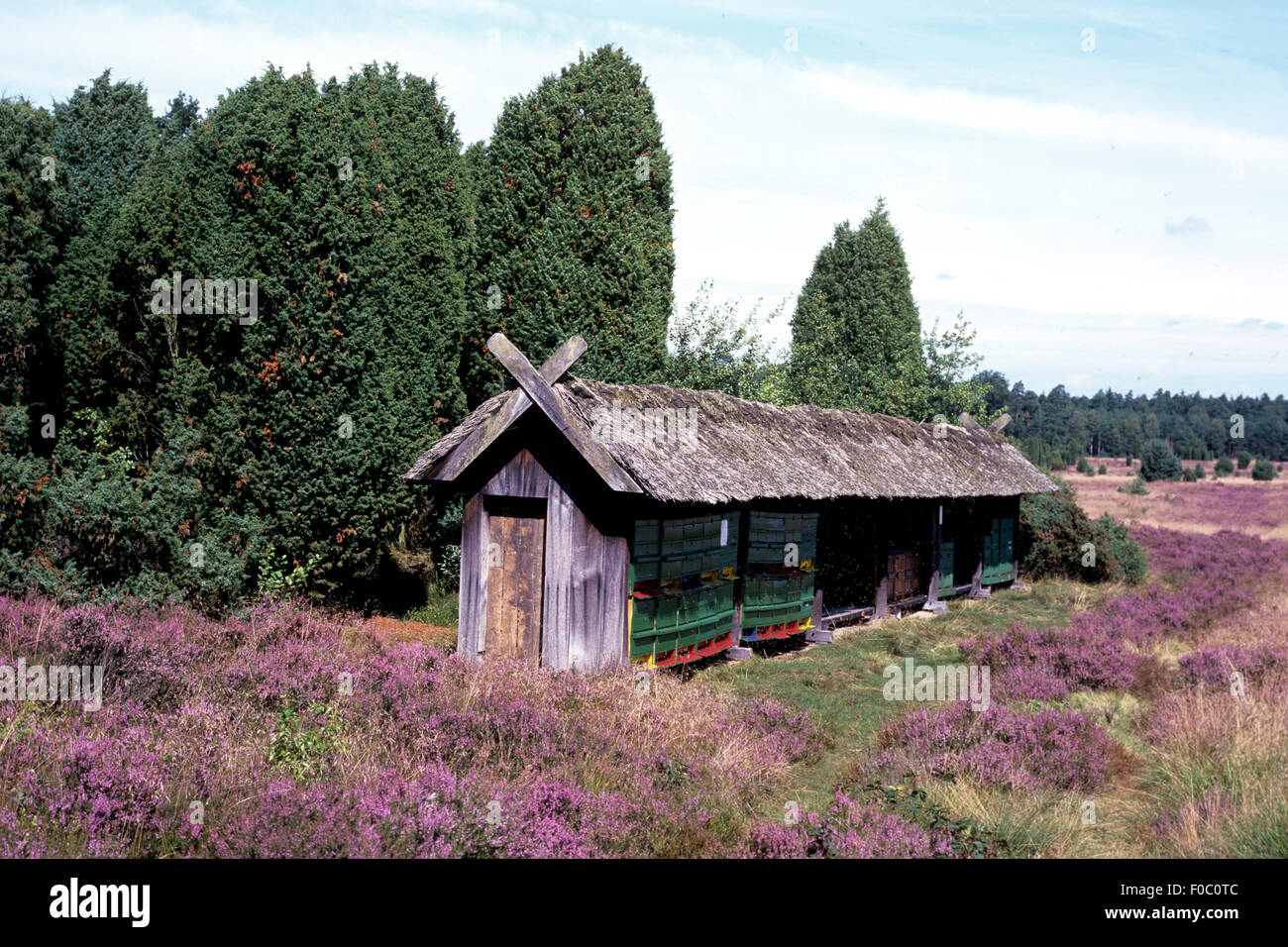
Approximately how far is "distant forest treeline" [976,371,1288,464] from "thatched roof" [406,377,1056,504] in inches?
2724

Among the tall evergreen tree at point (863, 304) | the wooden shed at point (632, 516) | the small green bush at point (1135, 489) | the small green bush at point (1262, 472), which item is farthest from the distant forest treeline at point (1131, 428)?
the wooden shed at point (632, 516)

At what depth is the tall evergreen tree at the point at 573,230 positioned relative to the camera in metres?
20.8

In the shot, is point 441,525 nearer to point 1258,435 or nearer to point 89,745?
point 89,745

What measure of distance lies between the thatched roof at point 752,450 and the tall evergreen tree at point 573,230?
4828 mm

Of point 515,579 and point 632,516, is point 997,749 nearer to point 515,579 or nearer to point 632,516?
point 632,516

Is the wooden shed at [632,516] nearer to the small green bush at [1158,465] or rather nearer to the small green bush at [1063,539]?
the small green bush at [1063,539]

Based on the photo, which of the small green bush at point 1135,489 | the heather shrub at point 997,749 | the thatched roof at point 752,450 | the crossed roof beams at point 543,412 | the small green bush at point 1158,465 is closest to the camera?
the heather shrub at point 997,749

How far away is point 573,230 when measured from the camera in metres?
20.8

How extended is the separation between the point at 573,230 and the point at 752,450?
8.54 meters

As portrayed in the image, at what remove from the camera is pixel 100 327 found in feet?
57.2

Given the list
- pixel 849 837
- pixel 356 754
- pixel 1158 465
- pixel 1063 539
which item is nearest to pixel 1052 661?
pixel 849 837

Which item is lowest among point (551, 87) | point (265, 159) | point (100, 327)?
point (100, 327)
